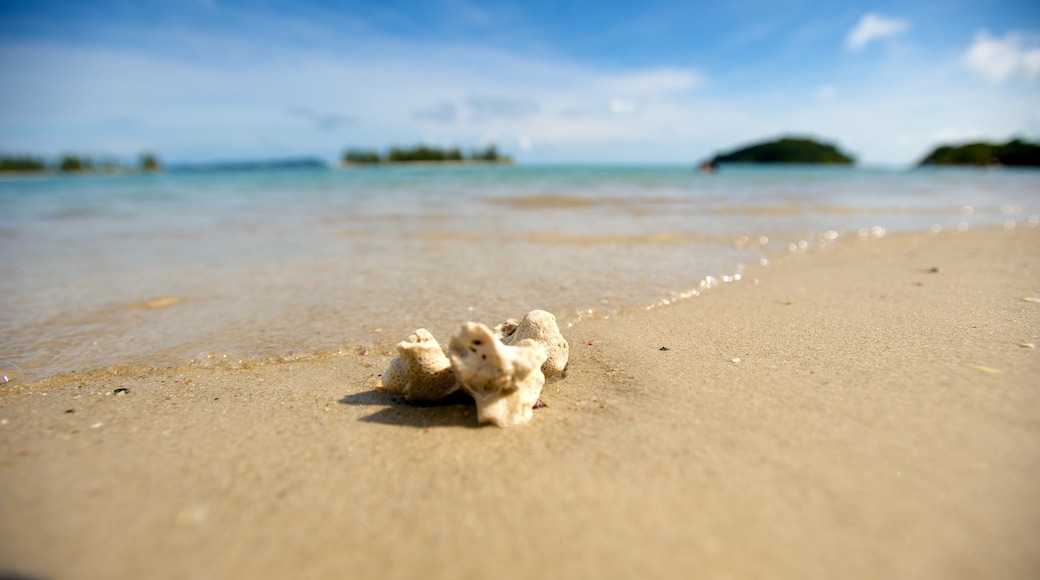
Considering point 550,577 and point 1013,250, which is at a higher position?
point 1013,250

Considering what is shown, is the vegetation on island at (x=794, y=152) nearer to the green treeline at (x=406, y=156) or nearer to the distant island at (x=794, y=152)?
the distant island at (x=794, y=152)

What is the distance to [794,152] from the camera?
92.2 m

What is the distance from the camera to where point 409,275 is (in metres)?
5.38

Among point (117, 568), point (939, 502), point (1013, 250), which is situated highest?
point (1013, 250)

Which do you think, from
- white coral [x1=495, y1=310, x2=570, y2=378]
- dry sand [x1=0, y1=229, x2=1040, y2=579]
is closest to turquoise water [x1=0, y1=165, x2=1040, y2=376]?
dry sand [x1=0, y1=229, x2=1040, y2=579]

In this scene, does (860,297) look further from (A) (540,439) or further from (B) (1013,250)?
(B) (1013,250)

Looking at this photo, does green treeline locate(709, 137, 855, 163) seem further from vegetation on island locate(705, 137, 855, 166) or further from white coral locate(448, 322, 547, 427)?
white coral locate(448, 322, 547, 427)

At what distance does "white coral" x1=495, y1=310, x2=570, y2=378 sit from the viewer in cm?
261

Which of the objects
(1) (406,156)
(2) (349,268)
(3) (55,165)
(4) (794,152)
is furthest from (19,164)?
(4) (794,152)

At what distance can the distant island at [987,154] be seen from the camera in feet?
185

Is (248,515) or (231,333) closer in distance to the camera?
(248,515)

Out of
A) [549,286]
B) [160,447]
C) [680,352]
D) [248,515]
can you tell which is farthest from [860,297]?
[160,447]

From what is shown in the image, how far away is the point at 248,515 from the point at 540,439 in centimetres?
112

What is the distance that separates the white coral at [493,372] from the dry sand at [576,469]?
0.26ft
